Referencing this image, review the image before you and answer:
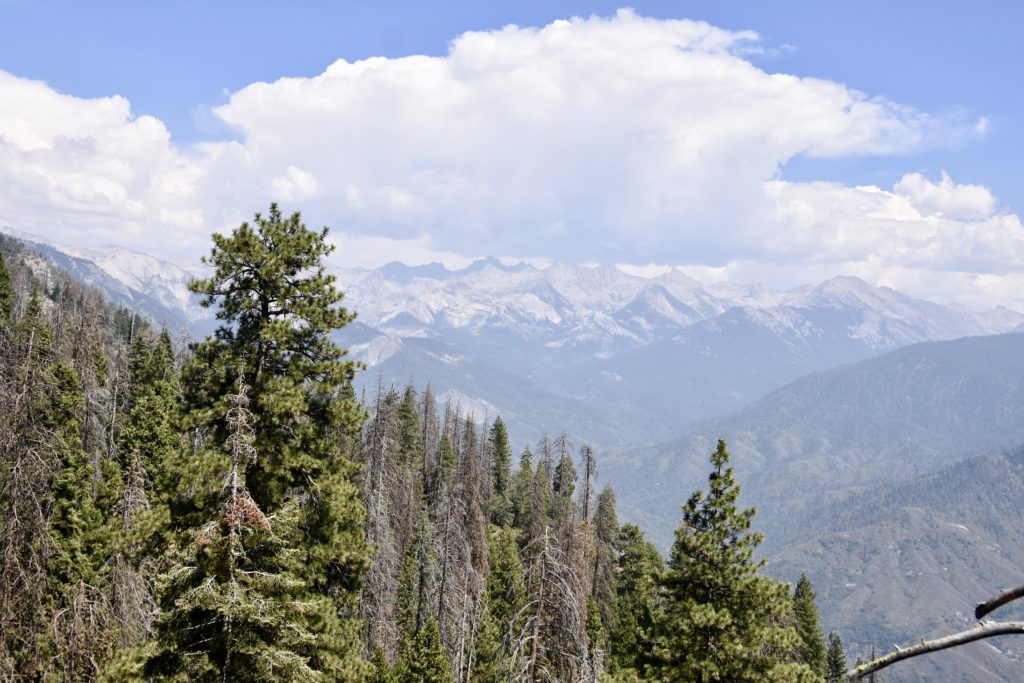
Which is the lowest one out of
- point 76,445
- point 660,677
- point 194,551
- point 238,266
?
point 660,677

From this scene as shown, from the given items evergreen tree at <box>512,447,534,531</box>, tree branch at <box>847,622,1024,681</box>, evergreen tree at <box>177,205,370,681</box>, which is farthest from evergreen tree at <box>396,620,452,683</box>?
evergreen tree at <box>512,447,534,531</box>

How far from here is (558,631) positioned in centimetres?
2003

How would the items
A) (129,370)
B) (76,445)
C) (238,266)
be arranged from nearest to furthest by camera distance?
(238,266), (76,445), (129,370)

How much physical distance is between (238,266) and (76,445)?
1970 centimetres

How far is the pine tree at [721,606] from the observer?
66.6 feet

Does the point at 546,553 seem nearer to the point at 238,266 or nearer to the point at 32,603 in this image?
the point at 238,266

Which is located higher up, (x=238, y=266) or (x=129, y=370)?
(x=129, y=370)

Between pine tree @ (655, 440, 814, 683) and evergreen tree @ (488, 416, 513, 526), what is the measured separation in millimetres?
53846

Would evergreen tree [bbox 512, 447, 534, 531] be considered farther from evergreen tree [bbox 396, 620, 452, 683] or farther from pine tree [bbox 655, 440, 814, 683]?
pine tree [bbox 655, 440, 814, 683]

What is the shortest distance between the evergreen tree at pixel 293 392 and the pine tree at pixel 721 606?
1030cm

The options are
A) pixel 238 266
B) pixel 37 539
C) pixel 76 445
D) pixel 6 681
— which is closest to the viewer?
pixel 238 266

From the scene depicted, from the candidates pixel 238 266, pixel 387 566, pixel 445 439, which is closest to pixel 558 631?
pixel 238 266

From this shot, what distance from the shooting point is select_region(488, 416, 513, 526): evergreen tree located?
255ft

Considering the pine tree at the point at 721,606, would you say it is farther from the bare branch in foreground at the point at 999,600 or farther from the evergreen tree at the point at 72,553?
the bare branch in foreground at the point at 999,600
